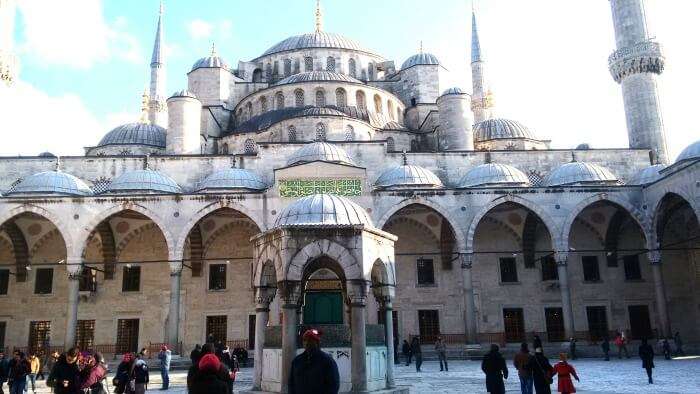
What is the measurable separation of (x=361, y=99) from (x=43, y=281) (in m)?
13.3

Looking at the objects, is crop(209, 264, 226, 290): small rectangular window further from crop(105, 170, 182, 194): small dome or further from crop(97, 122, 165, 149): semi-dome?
crop(97, 122, 165, 149): semi-dome

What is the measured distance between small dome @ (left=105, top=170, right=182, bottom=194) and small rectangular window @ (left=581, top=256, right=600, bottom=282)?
13539 mm

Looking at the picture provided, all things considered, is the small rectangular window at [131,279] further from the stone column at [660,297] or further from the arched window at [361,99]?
the stone column at [660,297]

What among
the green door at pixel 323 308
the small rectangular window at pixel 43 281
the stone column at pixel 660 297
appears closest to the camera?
the green door at pixel 323 308

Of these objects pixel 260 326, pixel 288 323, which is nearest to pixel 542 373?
pixel 288 323

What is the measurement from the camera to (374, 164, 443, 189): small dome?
59.7 feet

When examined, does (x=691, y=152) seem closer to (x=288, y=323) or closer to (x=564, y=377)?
(x=564, y=377)

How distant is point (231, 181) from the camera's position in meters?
18.5

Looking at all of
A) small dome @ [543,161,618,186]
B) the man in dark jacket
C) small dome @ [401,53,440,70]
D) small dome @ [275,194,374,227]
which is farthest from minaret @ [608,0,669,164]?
the man in dark jacket

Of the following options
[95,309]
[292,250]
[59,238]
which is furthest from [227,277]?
[292,250]

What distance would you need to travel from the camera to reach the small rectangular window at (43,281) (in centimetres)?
1900

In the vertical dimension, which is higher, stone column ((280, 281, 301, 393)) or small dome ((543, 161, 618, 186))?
small dome ((543, 161, 618, 186))

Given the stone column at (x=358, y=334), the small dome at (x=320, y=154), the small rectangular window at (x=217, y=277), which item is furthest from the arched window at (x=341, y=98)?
the stone column at (x=358, y=334)

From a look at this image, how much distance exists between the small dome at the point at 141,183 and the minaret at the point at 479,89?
1588 centimetres
